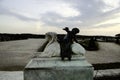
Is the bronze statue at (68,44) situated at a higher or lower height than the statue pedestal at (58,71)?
higher

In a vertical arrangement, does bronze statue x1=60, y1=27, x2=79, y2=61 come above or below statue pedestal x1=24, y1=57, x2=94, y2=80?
above

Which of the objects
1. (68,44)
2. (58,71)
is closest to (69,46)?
(68,44)

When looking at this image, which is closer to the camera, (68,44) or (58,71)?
(58,71)

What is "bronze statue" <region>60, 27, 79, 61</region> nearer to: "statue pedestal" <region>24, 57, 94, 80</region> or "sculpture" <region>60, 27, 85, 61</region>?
"sculpture" <region>60, 27, 85, 61</region>

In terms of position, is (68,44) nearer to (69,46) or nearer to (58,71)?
(69,46)

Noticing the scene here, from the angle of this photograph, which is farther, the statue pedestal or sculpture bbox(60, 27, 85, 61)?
sculpture bbox(60, 27, 85, 61)

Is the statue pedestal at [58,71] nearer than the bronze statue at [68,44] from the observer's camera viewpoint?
Yes

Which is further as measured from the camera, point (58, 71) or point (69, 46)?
point (69, 46)

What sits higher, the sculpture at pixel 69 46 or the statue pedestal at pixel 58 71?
the sculpture at pixel 69 46

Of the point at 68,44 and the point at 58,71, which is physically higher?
the point at 68,44

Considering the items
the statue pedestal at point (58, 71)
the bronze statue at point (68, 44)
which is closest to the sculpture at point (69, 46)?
the bronze statue at point (68, 44)

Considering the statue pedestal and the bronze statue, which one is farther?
the bronze statue

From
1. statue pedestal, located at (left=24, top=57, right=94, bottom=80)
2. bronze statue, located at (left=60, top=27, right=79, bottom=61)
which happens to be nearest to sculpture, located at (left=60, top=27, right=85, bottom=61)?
bronze statue, located at (left=60, top=27, right=79, bottom=61)

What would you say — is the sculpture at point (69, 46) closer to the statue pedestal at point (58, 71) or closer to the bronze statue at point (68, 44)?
the bronze statue at point (68, 44)
